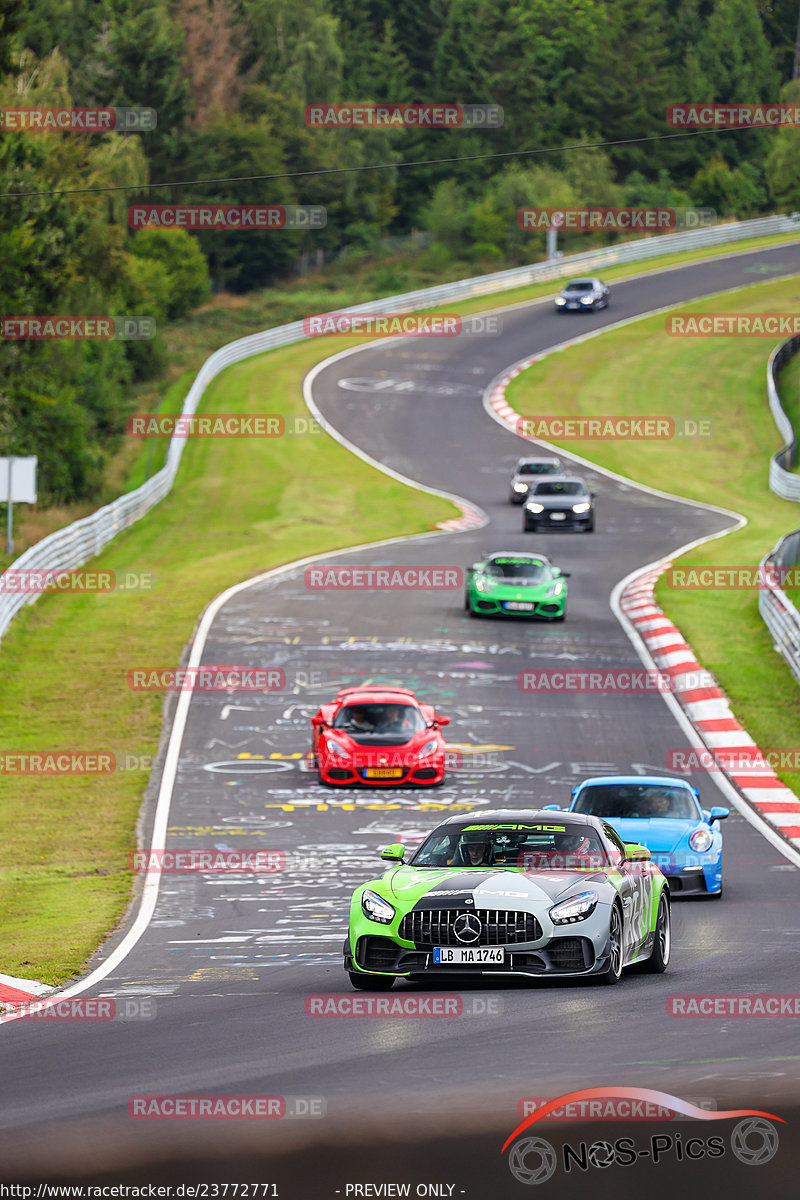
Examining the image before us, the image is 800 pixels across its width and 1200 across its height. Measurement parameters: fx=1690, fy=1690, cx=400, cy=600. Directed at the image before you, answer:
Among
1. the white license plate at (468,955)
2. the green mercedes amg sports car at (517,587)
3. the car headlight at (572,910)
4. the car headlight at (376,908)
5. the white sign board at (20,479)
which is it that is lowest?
the green mercedes amg sports car at (517,587)

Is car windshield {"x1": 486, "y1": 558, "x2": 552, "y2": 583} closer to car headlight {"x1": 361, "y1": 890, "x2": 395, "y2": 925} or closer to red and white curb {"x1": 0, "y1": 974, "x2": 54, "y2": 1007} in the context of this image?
red and white curb {"x1": 0, "y1": 974, "x2": 54, "y2": 1007}

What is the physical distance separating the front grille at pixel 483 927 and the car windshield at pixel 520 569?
22.9 meters

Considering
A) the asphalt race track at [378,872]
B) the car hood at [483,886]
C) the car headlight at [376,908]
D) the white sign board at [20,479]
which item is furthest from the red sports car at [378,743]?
the white sign board at [20,479]

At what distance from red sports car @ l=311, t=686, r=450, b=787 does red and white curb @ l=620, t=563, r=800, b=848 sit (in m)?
4.16

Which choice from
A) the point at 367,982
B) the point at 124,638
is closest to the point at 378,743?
the point at 124,638

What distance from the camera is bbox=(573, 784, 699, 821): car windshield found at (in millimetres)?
17891

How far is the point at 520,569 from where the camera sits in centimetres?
3450

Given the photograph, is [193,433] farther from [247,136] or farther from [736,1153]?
[736,1153]

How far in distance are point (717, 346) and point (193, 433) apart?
26.2 metres

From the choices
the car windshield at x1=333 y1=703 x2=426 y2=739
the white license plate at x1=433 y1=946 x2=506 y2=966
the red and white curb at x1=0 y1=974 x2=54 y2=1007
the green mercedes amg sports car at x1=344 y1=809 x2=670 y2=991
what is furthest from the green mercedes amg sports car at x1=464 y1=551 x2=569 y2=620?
the white license plate at x1=433 y1=946 x2=506 y2=966

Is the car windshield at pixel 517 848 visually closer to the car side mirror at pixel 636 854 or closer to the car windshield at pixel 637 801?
the car side mirror at pixel 636 854

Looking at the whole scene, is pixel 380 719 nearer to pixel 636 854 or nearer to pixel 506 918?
pixel 636 854

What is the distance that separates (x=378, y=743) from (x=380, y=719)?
543 millimetres

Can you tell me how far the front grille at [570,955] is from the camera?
11.4 meters
